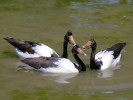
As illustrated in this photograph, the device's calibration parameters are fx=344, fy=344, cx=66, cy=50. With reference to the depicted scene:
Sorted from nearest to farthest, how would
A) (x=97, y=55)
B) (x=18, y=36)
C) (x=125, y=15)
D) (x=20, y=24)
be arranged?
(x=97, y=55) → (x=18, y=36) → (x=20, y=24) → (x=125, y=15)

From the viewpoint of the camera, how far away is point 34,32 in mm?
12625

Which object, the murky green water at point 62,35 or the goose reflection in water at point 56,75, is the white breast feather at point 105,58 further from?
the goose reflection in water at point 56,75

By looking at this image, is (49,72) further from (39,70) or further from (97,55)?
(97,55)

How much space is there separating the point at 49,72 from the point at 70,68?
59cm

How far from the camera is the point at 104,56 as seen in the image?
1021 cm

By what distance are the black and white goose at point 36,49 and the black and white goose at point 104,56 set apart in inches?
27.5

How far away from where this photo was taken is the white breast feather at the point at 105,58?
1000 cm

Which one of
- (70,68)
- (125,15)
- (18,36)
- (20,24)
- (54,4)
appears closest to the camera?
(70,68)

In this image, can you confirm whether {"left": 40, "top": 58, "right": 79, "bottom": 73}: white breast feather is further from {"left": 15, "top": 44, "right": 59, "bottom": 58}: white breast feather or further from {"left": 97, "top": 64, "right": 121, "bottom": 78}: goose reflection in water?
{"left": 15, "top": 44, "right": 59, "bottom": 58}: white breast feather

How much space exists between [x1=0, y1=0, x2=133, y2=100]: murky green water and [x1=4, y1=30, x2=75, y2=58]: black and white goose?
349 mm

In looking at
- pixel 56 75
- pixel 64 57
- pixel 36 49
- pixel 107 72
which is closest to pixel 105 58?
pixel 107 72

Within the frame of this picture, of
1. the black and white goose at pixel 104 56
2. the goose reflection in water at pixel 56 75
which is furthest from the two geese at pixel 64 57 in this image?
the goose reflection in water at pixel 56 75

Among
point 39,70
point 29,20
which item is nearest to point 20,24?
point 29,20

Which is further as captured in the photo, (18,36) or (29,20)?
(29,20)
